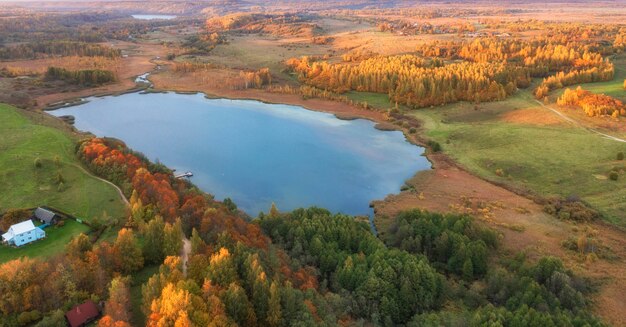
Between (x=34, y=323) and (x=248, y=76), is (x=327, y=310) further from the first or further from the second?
(x=248, y=76)

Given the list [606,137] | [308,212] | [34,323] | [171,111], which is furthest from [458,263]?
[171,111]

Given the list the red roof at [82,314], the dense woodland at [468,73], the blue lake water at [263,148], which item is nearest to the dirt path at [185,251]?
the red roof at [82,314]

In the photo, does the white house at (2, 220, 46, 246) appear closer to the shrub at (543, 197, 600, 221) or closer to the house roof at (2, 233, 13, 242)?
the house roof at (2, 233, 13, 242)

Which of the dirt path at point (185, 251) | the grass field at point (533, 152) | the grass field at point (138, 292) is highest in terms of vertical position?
the dirt path at point (185, 251)

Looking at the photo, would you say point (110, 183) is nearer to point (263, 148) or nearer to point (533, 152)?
point (263, 148)

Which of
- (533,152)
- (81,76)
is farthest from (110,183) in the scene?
(81,76)

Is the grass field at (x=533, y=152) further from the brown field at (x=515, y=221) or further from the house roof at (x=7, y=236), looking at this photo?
the house roof at (x=7, y=236)

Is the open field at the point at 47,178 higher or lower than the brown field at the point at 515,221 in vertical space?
higher
